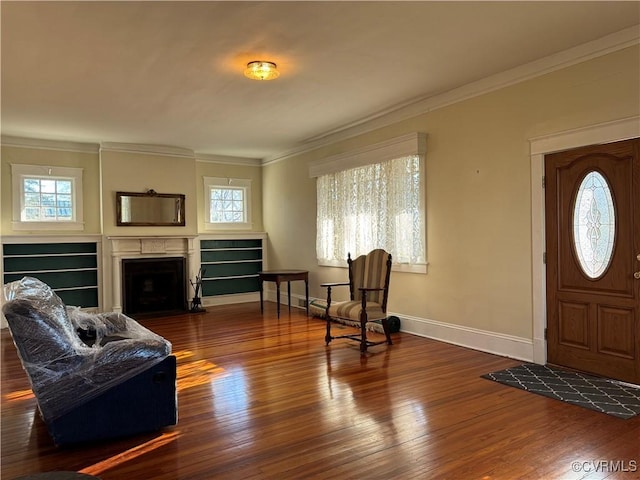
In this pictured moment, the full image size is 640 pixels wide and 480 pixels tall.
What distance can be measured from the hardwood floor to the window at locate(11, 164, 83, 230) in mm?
3302

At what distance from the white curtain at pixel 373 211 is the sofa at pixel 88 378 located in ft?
11.2

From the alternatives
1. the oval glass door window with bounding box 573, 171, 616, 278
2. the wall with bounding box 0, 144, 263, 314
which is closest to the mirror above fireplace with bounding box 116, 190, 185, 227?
the wall with bounding box 0, 144, 263, 314

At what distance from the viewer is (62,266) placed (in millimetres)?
7016

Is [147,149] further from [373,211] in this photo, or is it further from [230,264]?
[373,211]

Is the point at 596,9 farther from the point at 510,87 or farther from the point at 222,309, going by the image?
the point at 222,309

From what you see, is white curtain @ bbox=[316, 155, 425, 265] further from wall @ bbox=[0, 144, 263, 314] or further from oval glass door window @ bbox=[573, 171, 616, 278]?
wall @ bbox=[0, 144, 263, 314]

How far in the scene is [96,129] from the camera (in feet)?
21.0

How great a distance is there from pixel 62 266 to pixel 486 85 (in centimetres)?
629

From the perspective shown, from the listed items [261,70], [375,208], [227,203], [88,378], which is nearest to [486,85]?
[375,208]

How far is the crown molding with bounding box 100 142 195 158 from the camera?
7.22m

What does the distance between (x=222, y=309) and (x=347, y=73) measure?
15.7 ft

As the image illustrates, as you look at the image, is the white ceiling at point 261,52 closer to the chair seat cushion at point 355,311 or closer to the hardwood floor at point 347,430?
the chair seat cushion at point 355,311

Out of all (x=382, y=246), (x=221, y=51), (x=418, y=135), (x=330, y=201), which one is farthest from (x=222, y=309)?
(x=221, y=51)

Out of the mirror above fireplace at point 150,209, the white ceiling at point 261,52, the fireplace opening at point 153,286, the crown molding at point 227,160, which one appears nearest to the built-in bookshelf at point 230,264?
the fireplace opening at point 153,286
